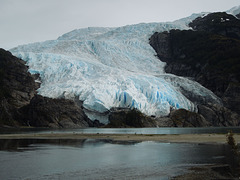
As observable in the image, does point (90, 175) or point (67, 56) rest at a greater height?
point (67, 56)

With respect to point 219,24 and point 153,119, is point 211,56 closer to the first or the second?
point 219,24

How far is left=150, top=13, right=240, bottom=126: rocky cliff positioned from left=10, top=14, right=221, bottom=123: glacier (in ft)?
21.0

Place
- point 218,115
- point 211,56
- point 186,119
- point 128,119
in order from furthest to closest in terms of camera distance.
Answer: point 211,56
point 218,115
point 186,119
point 128,119

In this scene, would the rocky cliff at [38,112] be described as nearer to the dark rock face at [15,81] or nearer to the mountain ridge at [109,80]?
the dark rock face at [15,81]

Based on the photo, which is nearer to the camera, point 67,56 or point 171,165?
point 171,165

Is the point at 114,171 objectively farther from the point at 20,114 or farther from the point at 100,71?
the point at 100,71

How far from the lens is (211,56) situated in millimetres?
136250

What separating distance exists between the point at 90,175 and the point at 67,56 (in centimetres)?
10352

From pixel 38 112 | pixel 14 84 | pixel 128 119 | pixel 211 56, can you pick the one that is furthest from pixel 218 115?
pixel 14 84

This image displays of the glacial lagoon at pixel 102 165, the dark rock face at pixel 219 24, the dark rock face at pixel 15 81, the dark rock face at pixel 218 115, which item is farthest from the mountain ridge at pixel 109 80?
the glacial lagoon at pixel 102 165

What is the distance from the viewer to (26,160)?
69.0 feet

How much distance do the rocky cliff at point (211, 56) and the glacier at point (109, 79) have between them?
6389 mm

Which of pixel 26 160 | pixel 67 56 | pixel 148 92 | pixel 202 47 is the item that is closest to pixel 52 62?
pixel 67 56

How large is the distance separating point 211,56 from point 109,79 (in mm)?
57099
